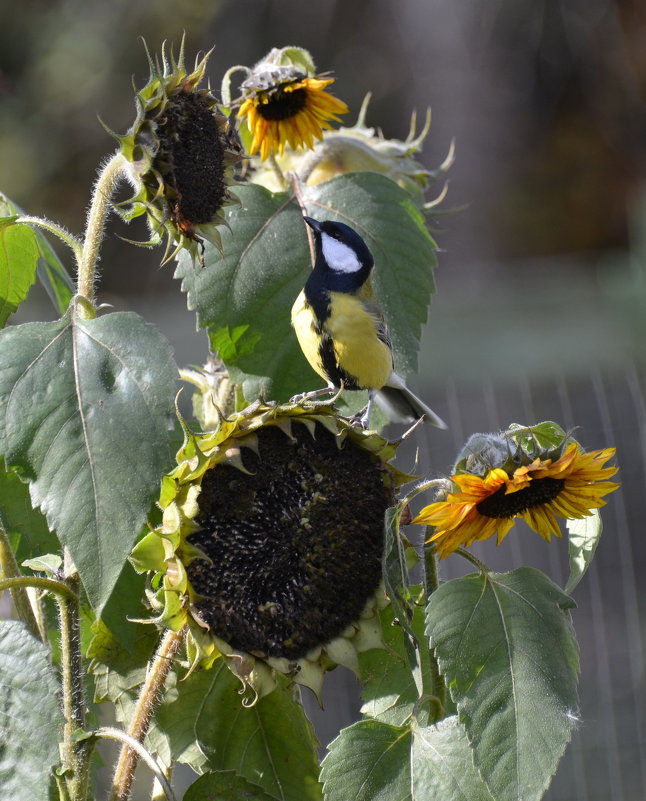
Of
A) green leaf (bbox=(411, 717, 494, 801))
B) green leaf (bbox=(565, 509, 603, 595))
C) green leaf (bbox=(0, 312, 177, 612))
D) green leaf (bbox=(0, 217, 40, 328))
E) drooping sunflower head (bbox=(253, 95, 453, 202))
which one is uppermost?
drooping sunflower head (bbox=(253, 95, 453, 202))

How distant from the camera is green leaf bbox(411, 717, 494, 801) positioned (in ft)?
2.01

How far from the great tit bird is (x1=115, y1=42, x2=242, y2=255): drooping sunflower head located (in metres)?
0.29

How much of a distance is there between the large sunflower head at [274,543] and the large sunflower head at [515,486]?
48 mm

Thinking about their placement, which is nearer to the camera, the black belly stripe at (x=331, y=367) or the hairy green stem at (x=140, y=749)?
the hairy green stem at (x=140, y=749)

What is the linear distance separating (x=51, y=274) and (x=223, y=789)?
0.37 m

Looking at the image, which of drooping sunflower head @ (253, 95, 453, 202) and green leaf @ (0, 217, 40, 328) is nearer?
green leaf @ (0, 217, 40, 328)

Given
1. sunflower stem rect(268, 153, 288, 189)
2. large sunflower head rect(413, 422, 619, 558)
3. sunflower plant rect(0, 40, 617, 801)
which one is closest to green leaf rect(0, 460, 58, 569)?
sunflower plant rect(0, 40, 617, 801)

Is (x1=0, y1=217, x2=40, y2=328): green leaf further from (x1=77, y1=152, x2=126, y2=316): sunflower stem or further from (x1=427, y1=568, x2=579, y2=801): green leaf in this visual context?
(x1=427, y1=568, x2=579, y2=801): green leaf

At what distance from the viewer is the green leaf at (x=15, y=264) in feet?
2.34

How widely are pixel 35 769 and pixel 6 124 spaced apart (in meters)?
6.45

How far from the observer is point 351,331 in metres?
1.11

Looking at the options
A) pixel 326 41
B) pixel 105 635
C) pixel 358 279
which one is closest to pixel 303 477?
pixel 105 635

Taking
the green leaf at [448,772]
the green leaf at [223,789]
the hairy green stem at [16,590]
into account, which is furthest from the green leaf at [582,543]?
the hairy green stem at [16,590]

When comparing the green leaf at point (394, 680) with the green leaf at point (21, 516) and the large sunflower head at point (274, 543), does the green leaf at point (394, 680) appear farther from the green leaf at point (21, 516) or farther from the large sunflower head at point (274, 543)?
the green leaf at point (21, 516)
